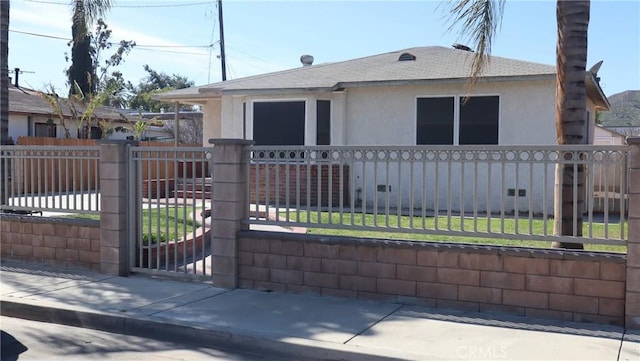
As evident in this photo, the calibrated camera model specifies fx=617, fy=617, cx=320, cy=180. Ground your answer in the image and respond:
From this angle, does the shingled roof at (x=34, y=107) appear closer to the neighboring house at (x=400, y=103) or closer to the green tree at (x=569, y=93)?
the neighboring house at (x=400, y=103)

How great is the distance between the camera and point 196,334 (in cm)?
602

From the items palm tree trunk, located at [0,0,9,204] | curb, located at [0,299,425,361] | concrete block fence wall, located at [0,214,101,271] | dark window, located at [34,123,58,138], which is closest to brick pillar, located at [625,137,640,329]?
curb, located at [0,299,425,361]

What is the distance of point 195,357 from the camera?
218 inches

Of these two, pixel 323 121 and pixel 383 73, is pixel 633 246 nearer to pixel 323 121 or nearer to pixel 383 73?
pixel 383 73

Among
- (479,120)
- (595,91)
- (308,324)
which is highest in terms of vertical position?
(595,91)

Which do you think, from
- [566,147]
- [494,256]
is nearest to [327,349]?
[494,256]

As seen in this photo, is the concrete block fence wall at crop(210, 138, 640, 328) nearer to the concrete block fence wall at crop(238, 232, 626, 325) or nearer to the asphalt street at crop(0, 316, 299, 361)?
the concrete block fence wall at crop(238, 232, 626, 325)

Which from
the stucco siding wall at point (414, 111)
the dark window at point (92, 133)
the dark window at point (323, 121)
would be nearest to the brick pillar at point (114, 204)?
the dark window at point (323, 121)

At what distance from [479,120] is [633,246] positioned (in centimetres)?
869

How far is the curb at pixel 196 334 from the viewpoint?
5.36 meters

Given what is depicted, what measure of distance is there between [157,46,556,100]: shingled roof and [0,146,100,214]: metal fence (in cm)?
657

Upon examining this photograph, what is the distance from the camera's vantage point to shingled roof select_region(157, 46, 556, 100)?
46.2ft

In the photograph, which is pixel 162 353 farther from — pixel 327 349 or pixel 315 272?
pixel 315 272

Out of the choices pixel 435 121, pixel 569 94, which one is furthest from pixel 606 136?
pixel 569 94
